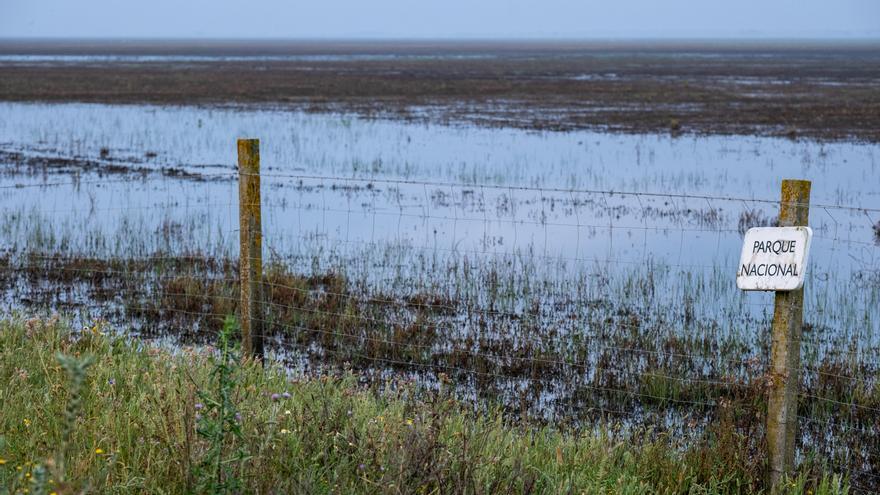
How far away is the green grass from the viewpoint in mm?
4598

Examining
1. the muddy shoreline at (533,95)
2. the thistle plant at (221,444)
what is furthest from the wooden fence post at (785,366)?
the muddy shoreline at (533,95)

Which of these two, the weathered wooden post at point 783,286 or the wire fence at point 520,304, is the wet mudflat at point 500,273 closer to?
the wire fence at point 520,304

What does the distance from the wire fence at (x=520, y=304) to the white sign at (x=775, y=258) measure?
881 millimetres

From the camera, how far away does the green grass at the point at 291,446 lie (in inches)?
181

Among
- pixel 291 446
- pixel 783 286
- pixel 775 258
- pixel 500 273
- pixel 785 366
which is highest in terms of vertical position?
pixel 775 258

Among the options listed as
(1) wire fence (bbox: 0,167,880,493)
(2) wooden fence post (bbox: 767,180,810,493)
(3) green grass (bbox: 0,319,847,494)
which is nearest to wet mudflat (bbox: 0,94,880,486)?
(1) wire fence (bbox: 0,167,880,493)

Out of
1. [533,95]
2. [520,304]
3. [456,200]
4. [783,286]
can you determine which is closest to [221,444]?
[783,286]

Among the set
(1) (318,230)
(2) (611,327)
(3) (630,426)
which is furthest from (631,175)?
(3) (630,426)

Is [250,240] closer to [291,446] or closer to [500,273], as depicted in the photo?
[291,446]

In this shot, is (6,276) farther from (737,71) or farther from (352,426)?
(737,71)

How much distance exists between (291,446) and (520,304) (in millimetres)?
5675

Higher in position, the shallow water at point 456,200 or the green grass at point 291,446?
the green grass at point 291,446

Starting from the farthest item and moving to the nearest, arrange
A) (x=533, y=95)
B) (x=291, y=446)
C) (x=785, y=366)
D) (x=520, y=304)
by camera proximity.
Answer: (x=533, y=95) < (x=520, y=304) < (x=785, y=366) < (x=291, y=446)

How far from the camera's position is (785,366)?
5.70 m
